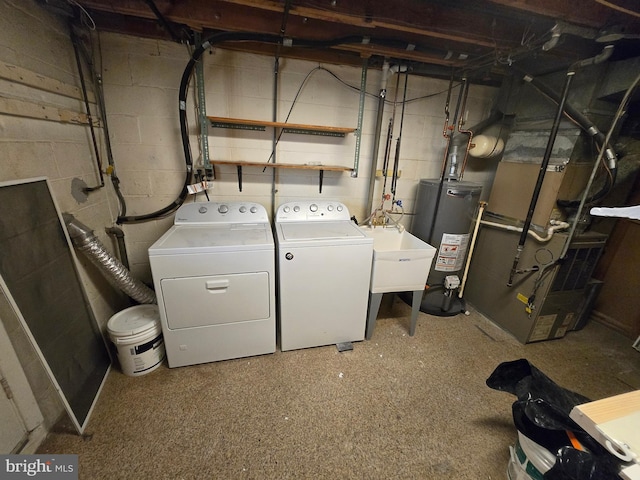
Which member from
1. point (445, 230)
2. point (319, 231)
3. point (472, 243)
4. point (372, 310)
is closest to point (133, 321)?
point (319, 231)

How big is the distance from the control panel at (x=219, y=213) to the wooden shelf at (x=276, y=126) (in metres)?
0.60

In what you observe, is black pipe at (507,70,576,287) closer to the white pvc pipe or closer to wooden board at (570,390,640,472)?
the white pvc pipe

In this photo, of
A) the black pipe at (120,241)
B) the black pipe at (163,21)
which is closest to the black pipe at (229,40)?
the black pipe at (163,21)

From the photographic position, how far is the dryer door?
148cm

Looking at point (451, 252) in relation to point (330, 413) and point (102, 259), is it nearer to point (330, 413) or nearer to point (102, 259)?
point (330, 413)

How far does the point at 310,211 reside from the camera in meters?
2.08

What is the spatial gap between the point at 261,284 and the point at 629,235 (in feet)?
10.2

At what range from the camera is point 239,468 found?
1.17 metres

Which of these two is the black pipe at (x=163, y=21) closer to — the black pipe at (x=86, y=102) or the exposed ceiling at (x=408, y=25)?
the exposed ceiling at (x=408, y=25)

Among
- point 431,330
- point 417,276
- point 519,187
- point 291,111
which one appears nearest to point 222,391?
point 417,276

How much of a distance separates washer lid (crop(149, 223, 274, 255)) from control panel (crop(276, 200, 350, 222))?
211 mm
